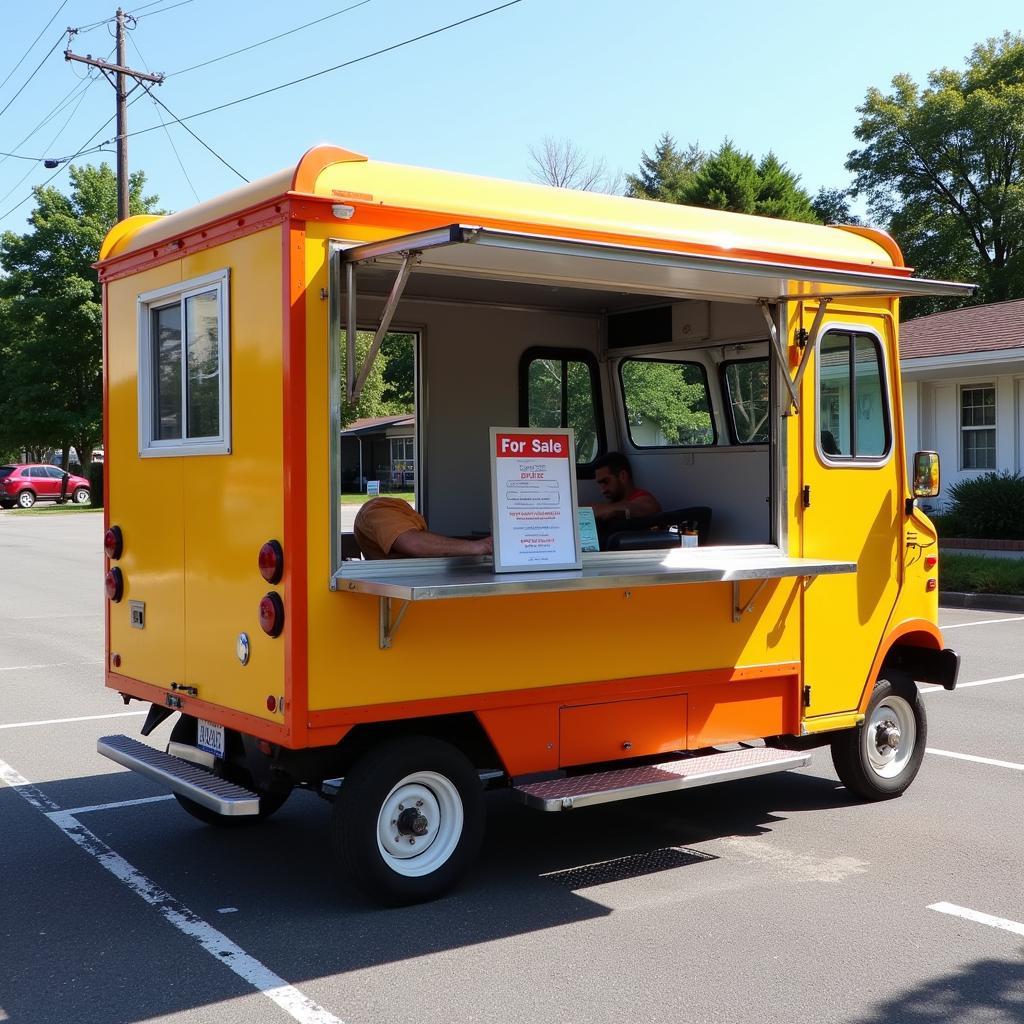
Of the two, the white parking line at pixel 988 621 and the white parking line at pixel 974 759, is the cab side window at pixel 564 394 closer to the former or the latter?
the white parking line at pixel 974 759

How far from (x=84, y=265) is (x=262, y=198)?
156ft

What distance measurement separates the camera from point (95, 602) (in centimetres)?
1656

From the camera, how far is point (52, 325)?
160 ft

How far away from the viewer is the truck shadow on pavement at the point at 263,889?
4523 mm

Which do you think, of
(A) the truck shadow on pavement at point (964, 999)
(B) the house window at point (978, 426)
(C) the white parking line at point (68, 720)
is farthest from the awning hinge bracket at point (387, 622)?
(B) the house window at point (978, 426)

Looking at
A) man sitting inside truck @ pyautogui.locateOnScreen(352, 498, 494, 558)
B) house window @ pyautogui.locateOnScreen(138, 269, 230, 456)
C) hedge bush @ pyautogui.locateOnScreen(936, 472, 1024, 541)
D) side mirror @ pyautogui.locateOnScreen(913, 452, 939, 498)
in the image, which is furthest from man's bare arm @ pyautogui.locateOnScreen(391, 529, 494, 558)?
hedge bush @ pyautogui.locateOnScreen(936, 472, 1024, 541)

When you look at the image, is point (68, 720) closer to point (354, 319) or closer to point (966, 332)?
point (354, 319)

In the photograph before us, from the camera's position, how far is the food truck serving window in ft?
25.9

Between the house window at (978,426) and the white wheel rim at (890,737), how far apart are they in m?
17.1

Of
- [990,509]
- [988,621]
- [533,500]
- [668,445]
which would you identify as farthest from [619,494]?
[990,509]

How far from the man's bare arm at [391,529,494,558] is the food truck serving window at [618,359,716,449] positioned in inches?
104

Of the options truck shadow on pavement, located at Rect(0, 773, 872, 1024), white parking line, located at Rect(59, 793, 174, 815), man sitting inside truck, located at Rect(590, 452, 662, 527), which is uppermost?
man sitting inside truck, located at Rect(590, 452, 662, 527)

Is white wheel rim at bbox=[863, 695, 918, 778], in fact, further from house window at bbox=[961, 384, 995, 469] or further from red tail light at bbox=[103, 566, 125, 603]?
house window at bbox=[961, 384, 995, 469]

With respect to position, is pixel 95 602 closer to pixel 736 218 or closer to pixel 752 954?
pixel 736 218
